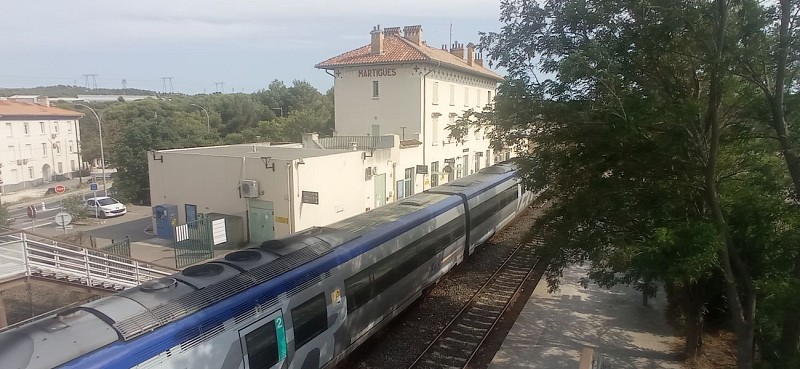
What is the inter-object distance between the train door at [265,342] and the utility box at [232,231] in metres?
12.6

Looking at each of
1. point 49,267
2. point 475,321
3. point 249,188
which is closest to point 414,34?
point 249,188

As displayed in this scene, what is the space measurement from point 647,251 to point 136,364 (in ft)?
22.4

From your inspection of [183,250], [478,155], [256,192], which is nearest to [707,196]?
[256,192]

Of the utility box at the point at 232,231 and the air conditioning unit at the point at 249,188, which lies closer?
the air conditioning unit at the point at 249,188

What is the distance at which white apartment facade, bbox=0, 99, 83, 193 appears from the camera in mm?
41438

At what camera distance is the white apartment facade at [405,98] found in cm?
2677

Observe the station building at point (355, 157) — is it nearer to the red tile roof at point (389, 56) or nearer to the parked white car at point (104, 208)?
the red tile roof at point (389, 56)

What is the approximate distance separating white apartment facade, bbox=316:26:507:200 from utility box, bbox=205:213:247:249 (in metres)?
7.89

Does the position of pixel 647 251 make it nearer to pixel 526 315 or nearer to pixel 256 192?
pixel 526 315

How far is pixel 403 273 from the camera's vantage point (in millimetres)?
10781

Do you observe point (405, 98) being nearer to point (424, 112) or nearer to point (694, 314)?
point (424, 112)

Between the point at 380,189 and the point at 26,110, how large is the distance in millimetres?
38400

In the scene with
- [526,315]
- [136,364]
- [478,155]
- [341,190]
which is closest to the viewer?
Result: [136,364]

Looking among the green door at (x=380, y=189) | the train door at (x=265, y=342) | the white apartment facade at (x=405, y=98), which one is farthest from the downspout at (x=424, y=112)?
the train door at (x=265, y=342)
